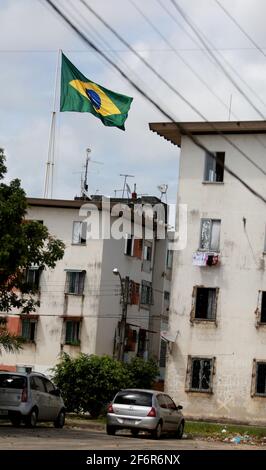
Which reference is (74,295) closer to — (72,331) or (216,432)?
(72,331)

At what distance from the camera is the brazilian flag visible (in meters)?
20.8

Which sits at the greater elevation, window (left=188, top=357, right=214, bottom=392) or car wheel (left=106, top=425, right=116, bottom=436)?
window (left=188, top=357, right=214, bottom=392)

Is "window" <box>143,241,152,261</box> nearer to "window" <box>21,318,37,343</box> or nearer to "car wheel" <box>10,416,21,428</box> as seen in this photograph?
"window" <box>21,318,37,343</box>

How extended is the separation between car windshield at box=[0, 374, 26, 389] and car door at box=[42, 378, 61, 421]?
1594 mm

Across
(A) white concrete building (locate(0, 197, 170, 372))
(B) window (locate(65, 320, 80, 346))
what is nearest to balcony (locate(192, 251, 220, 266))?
(A) white concrete building (locate(0, 197, 170, 372))

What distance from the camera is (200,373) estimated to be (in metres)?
47.6

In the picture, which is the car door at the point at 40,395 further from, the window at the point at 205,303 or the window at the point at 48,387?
the window at the point at 205,303

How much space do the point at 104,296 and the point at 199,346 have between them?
11729 mm

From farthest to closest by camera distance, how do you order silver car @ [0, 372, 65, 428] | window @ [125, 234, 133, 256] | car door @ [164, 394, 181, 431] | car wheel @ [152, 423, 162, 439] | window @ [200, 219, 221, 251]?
1. window @ [125, 234, 133, 256]
2. window @ [200, 219, 221, 251]
3. car door @ [164, 394, 181, 431]
4. car wheel @ [152, 423, 162, 439]
5. silver car @ [0, 372, 65, 428]

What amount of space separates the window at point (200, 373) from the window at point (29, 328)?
14.0 meters

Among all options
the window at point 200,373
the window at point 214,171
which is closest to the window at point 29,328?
the window at point 200,373
